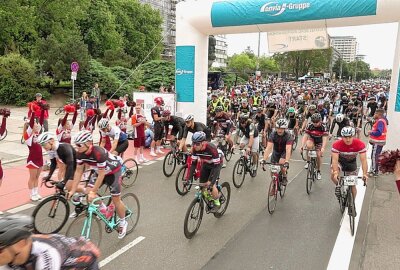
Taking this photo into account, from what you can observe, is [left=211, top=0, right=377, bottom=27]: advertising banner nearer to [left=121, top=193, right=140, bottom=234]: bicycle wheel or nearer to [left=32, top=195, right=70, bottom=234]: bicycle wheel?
Answer: [left=121, top=193, right=140, bottom=234]: bicycle wheel

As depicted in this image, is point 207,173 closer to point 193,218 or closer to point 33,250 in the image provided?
point 193,218

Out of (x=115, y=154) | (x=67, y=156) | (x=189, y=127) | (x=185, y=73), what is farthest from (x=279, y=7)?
(x=67, y=156)

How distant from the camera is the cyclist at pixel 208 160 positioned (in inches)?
257

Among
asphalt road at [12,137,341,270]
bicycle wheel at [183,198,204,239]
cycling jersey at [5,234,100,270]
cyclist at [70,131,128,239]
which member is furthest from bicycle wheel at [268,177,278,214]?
cycling jersey at [5,234,100,270]

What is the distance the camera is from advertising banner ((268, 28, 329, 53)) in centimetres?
1245

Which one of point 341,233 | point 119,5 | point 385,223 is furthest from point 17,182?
point 119,5

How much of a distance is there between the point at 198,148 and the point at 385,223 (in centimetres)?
401

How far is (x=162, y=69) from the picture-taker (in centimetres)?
3294

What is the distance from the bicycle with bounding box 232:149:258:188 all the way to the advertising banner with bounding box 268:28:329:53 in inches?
210

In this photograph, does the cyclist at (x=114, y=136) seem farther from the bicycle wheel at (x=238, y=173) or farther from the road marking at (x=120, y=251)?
the road marking at (x=120, y=251)

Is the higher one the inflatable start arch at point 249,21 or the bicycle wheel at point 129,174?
the inflatable start arch at point 249,21

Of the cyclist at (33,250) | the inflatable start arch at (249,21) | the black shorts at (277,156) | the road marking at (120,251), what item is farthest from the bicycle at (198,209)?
the inflatable start arch at (249,21)

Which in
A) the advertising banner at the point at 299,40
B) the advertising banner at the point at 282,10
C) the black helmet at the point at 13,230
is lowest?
the black helmet at the point at 13,230

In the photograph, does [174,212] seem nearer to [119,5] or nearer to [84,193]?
[84,193]
